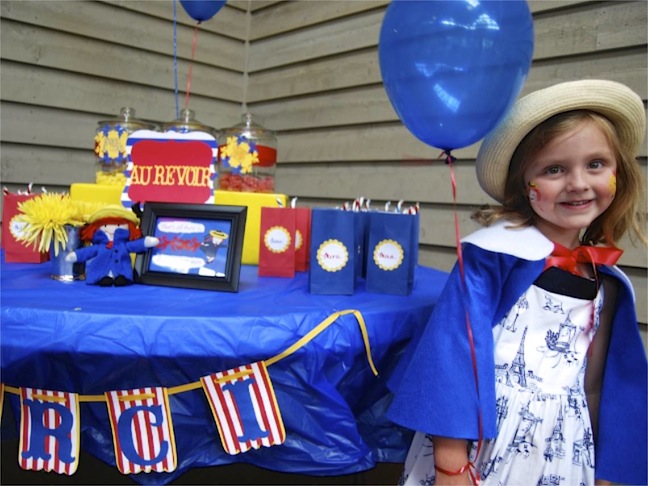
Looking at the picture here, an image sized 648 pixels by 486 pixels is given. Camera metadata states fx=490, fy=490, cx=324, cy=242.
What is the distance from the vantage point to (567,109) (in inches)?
35.2

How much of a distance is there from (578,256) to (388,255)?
0.42 m

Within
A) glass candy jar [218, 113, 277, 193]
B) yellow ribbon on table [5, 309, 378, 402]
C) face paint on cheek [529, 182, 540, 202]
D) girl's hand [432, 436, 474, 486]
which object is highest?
glass candy jar [218, 113, 277, 193]

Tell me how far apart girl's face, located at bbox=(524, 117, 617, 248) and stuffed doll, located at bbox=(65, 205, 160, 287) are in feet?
2.79

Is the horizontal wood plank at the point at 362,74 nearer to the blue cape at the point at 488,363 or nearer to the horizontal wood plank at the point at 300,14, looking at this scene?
the horizontal wood plank at the point at 300,14

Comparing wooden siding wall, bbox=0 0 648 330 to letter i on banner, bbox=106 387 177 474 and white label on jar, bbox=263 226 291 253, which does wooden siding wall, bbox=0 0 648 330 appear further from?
letter i on banner, bbox=106 387 177 474

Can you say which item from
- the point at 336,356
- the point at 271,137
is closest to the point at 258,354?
the point at 336,356

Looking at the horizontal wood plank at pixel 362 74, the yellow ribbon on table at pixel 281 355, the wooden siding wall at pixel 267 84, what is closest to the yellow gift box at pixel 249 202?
the yellow ribbon on table at pixel 281 355

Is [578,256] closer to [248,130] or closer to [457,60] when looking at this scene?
[457,60]

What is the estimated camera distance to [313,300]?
3.58 feet

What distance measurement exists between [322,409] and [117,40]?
262 cm

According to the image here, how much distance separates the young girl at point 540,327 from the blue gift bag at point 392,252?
0.80 ft

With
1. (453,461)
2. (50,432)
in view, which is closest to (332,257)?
(453,461)

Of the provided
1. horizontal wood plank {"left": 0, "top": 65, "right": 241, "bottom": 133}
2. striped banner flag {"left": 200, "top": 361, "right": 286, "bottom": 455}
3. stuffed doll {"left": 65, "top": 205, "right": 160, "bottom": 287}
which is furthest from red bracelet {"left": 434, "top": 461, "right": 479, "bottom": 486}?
horizontal wood plank {"left": 0, "top": 65, "right": 241, "bottom": 133}

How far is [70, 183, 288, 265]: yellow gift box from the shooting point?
1492 millimetres
